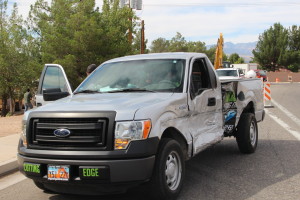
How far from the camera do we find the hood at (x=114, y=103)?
13.0 feet

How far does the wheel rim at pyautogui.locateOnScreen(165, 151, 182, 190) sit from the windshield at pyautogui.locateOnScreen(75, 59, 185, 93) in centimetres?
93

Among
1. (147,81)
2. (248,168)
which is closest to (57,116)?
(147,81)

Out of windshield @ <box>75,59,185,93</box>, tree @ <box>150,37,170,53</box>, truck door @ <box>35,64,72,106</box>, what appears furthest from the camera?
tree @ <box>150,37,170,53</box>

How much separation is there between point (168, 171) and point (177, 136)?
51 centimetres

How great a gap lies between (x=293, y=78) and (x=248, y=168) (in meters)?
58.8

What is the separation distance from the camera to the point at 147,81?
509 centimetres

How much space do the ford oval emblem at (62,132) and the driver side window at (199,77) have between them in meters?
1.97

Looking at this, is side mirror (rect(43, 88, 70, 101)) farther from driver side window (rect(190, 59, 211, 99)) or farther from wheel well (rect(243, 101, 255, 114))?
wheel well (rect(243, 101, 255, 114))

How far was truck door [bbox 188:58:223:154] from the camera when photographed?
5.03 meters

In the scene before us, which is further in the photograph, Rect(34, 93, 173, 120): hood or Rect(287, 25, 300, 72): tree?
Rect(287, 25, 300, 72): tree

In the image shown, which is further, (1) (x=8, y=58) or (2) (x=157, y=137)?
(1) (x=8, y=58)

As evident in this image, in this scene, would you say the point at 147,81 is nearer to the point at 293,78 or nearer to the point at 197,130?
the point at 197,130

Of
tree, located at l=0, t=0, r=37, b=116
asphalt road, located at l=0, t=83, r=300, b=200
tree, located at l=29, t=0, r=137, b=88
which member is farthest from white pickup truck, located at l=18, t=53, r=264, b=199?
tree, located at l=0, t=0, r=37, b=116

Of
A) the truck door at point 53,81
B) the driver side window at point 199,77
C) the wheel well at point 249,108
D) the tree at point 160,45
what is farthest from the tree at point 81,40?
the tree at point 160,45
